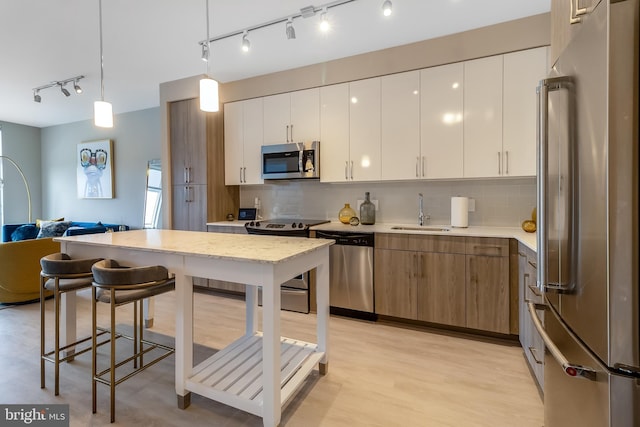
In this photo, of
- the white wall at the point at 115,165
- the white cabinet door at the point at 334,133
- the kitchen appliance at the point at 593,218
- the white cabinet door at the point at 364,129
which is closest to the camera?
the kitchen appliance at the point at 593,218

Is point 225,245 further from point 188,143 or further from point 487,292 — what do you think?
point 188,143

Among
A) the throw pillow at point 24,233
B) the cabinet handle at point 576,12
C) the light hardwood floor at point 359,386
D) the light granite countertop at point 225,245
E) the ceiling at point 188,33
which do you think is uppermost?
the ceiling at point 188,33

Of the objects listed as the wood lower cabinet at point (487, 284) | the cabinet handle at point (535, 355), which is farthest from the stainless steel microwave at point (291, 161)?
the cabinet handle at point (535, 355)

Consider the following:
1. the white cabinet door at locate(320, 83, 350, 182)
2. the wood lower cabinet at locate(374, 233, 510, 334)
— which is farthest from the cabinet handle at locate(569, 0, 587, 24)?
the white cabinet door at locate(320, 83, 350, 182)

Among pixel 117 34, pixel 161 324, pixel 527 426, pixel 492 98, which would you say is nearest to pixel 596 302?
pixel 527 426

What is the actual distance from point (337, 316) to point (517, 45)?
9.74 ft

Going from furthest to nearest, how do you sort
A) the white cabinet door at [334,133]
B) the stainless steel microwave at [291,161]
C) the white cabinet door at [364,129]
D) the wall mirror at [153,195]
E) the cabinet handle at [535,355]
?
the wall mirror at [153,195]
the stainless steel microwave at [291,161]
the white cabinet door at [334,133]
the white cabinet door at [364,129]
the cabinet handle at [535,355]

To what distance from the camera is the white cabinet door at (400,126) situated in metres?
3.07

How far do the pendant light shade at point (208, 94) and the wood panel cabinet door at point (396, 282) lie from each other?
6.25 feet

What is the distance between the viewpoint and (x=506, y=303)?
2551 millimetres

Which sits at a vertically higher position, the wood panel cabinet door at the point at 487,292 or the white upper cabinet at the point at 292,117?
the white upper cabinet at the point at 292,117

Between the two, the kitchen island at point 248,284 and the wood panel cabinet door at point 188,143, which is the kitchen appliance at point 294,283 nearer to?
the kitchen island at point 248,284

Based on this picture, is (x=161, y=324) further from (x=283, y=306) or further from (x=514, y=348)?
(x=514, y=348)

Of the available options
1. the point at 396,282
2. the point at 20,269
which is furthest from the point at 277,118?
the point at 20,269
